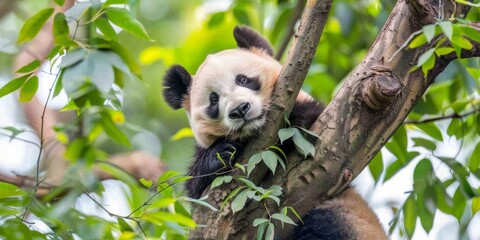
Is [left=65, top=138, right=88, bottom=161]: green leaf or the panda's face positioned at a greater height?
[left=65, top=138, right=88, bottom=161]: green leaf

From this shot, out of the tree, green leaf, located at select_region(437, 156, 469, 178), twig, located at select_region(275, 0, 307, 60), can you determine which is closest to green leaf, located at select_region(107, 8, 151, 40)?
the tree

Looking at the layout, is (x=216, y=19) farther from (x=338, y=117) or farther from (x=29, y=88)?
(x=29, y=88)

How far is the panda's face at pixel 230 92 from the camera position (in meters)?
4.27

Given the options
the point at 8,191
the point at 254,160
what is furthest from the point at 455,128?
the point at 8,191

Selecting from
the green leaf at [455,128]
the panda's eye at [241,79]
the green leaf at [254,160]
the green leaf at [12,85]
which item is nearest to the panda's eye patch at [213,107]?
the panda's eye at [241,79]

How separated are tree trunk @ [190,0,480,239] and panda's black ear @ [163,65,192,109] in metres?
1.39

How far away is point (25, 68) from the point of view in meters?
→ 3.30

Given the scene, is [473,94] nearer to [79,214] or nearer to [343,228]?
[343,228]

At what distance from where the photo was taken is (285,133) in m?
3.56

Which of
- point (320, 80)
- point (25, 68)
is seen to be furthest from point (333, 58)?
point (25, 68)

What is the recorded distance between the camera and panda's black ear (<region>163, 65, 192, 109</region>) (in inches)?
197

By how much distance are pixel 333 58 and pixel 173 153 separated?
2.60 metres

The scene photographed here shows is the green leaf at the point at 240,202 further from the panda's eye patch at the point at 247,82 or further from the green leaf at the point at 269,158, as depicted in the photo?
the panda's eye patch at the point at 247,82

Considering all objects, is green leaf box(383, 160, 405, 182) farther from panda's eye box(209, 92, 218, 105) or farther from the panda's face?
panda's eye box(209, 92, 218, 105)
